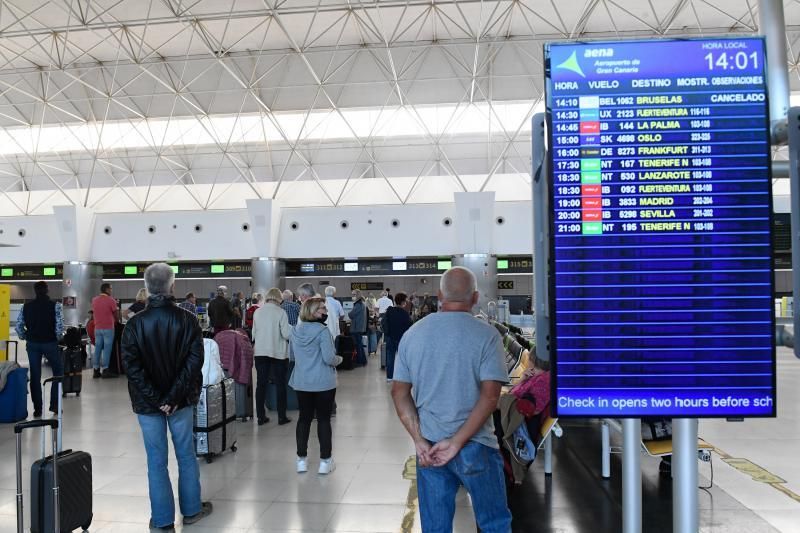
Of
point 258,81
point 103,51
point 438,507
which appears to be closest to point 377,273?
point 258,81

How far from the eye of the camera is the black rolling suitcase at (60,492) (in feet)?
14.0

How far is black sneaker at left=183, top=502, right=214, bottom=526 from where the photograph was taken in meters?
A: 4.89

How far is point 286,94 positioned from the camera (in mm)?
24188

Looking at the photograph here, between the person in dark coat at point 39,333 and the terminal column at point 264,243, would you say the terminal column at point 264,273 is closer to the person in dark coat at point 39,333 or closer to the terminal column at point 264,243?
the terminal column at point 264,243

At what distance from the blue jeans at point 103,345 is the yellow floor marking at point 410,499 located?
31.1ft

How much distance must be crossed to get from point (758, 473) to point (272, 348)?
6.10 m

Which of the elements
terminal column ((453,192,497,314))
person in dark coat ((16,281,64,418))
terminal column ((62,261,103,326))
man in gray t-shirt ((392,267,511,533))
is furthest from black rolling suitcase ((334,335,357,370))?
terminal column ((62,261,103,326))

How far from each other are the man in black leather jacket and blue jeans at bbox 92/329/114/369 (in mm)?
9904

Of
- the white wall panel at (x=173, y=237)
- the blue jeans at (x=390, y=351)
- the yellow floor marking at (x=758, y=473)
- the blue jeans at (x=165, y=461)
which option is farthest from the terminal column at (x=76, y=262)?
the yellow floor marking at (x=758, y=473)

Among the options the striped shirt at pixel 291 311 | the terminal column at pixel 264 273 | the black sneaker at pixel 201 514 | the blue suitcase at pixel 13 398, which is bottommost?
the black sneaker at pixel 201 514

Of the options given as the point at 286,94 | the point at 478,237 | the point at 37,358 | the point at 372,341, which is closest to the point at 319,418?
the point at 37,358

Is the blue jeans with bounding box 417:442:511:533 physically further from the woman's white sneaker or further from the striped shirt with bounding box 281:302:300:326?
the striped shirt with bounding box 281:302:300:326

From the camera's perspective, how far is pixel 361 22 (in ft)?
65.4

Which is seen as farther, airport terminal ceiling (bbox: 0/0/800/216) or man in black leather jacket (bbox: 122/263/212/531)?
airport terminal ceiling (bbox: 0/0/800/216)
